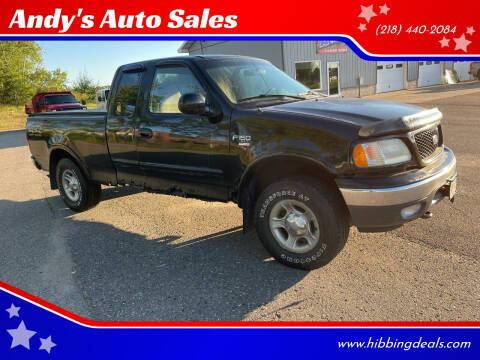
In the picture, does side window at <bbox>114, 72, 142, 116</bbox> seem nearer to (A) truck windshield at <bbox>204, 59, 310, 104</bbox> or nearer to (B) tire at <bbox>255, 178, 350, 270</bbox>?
(A) truck windshield at <bbox>204, 59, 310, 104</bbox>

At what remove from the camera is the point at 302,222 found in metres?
3.43

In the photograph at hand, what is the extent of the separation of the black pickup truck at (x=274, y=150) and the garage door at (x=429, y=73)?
2634 cm

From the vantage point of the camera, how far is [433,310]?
2812 mm

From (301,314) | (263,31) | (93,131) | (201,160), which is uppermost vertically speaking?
(263,31)

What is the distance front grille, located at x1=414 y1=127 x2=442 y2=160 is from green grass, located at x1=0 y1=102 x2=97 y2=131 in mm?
22760

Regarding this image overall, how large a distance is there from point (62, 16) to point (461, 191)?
5.16 m

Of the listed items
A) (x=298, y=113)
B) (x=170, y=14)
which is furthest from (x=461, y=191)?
(x=170, y=14)

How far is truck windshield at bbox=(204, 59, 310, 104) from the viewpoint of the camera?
392 cm

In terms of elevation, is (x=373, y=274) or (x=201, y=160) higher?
(x=201, y=160)

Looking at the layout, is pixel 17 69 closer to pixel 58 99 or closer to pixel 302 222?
pixel 58 99

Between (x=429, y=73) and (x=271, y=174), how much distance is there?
2832 cm

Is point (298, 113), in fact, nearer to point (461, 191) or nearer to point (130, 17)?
point (130, 17)

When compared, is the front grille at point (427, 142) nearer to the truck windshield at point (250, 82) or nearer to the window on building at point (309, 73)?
the truck windshield at point (250, 82)

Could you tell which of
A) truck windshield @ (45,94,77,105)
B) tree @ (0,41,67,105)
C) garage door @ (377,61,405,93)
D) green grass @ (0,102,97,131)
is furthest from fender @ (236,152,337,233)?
garage door @ (377,61,405,93)
